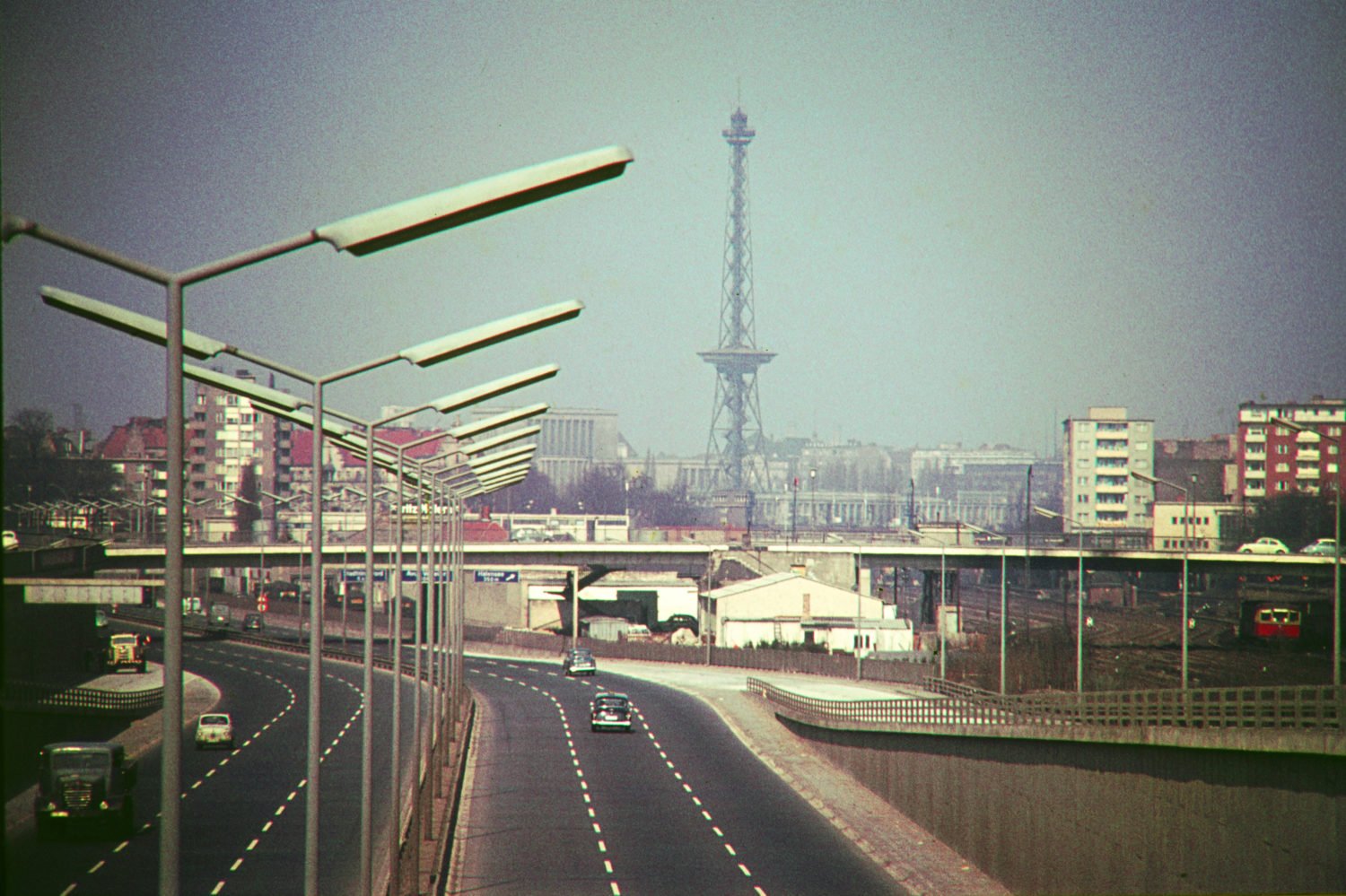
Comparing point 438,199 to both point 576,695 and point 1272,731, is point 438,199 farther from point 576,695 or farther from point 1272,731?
point 576,695

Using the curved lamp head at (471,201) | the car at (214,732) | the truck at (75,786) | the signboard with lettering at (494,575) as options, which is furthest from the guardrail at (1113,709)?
the signboard with lettering at (494,575)

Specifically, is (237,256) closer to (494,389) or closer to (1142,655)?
(494,389)

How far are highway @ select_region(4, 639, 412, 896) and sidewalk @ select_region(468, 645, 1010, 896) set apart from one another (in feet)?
39.7

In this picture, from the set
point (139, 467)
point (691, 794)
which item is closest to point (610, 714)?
point (691, 794)

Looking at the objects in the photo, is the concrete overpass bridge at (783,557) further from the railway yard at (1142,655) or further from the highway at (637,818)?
the highway at (637,818)

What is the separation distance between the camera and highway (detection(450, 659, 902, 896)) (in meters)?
32.1

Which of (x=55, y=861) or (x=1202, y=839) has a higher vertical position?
(x=1202, y=839)

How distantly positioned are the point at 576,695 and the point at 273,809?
36.8 meters

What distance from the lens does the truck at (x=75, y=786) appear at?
1303 inches

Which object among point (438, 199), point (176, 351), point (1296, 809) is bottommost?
point (1296, 809)

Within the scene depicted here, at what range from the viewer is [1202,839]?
75.9 feet

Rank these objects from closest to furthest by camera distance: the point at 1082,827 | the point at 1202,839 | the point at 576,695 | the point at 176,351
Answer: the point at 176,351, the point at 1202,839, the point at 1082,827, the point at 576,695

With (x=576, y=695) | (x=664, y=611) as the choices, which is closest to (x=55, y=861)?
(x=576, y=695)

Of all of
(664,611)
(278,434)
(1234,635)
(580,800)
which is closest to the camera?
(580,800)
